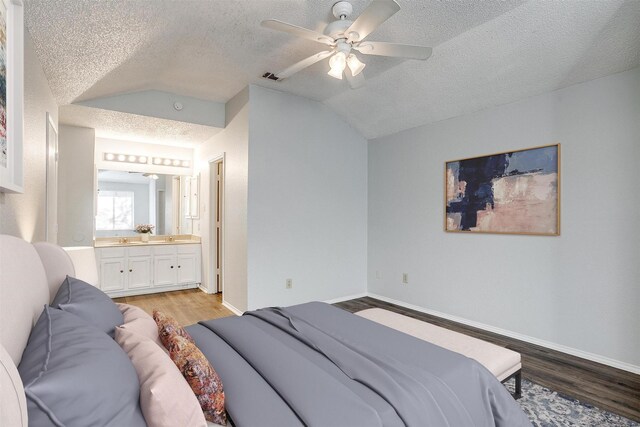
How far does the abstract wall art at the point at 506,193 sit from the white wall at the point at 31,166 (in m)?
3.69

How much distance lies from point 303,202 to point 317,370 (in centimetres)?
291

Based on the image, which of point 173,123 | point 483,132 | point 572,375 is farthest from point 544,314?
point 173,123

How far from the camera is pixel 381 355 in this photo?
1.54 meters

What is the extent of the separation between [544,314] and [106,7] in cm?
415

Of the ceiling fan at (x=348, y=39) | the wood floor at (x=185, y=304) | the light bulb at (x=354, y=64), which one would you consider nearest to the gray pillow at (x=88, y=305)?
the ceiling fan at (x=348, y=39)

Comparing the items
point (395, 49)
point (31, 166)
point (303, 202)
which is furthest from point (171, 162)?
point (395, 49)

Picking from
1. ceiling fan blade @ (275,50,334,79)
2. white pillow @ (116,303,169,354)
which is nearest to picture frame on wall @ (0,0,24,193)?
white pillow @ (116,303,169,354)

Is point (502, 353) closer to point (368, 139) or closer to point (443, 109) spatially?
point (443, 109)

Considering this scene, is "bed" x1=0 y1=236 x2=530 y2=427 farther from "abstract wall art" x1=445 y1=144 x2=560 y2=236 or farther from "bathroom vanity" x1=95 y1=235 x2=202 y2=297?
"bathroom vanity" x1=95 y1=235 x2=202 y2=297

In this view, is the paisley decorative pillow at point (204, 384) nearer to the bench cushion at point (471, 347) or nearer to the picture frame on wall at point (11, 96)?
the picture frame on wall at point (11, 96)

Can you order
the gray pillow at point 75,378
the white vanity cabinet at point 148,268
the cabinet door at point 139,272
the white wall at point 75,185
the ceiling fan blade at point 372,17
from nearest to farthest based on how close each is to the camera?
the gray pillow at point 75,378 < the ceiling fan blade at point 372,17 < the white wall at point 75,185 < the white vanity cabinet at point 148,268 < the cabinet door at point 139,272

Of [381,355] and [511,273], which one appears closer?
[381,355]

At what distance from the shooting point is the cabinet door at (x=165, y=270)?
486 centimetres

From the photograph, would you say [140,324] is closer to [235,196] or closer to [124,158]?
[235,196]
